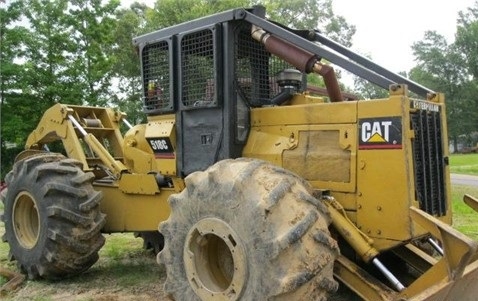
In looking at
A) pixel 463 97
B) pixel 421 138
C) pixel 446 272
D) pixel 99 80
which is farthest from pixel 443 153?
pixel 463 97

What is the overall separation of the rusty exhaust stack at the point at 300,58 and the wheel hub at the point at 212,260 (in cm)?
166

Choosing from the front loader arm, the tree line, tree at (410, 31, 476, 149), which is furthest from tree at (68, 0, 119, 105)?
tree at (410, 31, 476, 149)

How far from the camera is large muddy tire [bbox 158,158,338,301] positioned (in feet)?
12.0

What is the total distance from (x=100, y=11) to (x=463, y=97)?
169ft

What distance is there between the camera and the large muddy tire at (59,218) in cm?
595

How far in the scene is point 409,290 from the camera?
3.98 m

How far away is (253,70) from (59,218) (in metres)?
2.65

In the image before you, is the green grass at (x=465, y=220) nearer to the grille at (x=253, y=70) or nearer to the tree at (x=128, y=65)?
the grille at (x=253, y=70)

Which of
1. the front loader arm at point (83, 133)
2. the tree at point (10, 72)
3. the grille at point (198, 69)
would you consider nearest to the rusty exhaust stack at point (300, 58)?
the grille at point (198, 69)

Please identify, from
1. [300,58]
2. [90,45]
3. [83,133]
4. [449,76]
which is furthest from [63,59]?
[449,76]

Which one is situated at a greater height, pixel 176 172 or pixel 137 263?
pixel 176 172

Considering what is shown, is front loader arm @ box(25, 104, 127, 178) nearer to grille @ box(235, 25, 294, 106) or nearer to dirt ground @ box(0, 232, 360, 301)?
dirt ground @ box(0, 232, 360, 301)

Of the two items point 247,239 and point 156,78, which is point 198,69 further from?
point 247,239

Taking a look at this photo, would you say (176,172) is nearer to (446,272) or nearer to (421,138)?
(421,138)
